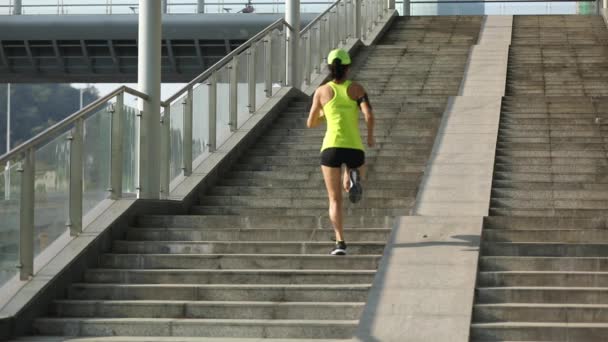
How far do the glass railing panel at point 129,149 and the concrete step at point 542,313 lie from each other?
15.0ft

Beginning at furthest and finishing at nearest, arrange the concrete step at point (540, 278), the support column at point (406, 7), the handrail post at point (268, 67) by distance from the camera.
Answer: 1. the support column at point (406, 7)
2. the handrail post at point (268, 67)
3. the concrete step at point (540, 278)

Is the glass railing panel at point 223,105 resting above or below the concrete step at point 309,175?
above

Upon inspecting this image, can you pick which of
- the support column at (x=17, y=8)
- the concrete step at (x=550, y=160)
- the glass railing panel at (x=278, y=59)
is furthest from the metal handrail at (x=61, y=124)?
the support column at (x=17, y=8)

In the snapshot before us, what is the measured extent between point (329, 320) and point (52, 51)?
40.4 m

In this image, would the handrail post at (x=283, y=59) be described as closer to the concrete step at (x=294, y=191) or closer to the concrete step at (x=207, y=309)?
the concrete step at (x=294, y=191)

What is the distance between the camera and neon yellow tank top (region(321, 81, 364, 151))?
40.2 ft

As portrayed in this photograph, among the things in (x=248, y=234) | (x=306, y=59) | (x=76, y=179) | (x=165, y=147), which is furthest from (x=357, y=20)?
(x=76, y=179)

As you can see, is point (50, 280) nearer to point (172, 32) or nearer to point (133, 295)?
point (133, 295)

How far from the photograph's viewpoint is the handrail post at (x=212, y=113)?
16.7 m

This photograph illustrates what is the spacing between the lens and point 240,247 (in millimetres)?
12719

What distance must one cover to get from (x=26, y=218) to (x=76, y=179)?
3.79 feet

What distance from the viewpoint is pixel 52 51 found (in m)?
50.2

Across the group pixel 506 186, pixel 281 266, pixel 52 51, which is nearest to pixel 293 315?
pixel 281 266

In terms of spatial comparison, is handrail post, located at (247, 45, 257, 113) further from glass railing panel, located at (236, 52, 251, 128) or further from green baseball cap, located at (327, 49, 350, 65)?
green baseball cap, located at (327, 49, 350, 65)
